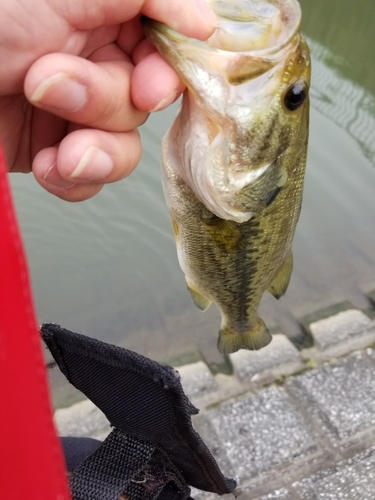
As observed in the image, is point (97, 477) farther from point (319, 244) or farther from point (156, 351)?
point (319, 244)

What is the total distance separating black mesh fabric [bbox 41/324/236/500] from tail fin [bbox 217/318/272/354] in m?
0.79

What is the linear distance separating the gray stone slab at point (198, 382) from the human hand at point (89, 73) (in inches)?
59.3

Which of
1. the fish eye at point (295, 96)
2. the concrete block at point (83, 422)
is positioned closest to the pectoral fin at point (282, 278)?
the fish eye at point (295, 96)

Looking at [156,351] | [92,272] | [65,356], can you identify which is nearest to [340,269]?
[156,351]

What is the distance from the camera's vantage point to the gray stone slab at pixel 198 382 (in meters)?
2.43

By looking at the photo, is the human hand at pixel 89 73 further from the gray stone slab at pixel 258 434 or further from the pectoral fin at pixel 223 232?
the gray stone slab at pixel 258 434

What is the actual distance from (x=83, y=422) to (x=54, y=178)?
Answer: 164cm

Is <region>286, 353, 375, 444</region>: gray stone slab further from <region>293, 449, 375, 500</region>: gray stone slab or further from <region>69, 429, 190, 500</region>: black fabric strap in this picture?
<region>69, 429, 190, 500</region>: black fabric strap

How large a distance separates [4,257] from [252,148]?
85 cm

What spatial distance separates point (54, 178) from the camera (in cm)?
112

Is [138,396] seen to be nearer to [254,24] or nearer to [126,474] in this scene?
[126,474]

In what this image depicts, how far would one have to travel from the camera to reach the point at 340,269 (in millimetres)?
3652

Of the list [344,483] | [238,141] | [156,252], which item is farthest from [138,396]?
[156,252]

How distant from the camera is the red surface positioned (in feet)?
1.54
